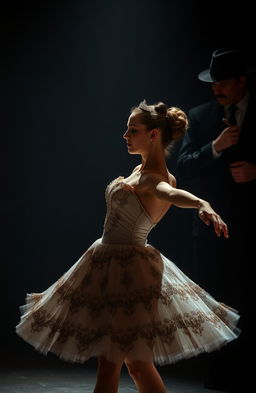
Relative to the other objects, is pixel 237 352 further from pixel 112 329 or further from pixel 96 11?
pixel 96 11

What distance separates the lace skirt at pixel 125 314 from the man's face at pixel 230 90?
3.59ft

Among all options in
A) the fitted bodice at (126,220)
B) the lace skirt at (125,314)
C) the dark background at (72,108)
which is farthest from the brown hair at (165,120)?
the dark background at (72,108)

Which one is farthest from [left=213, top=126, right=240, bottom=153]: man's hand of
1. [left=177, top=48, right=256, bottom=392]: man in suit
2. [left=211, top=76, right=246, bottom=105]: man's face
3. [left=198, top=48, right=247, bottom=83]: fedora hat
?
[left=198, top=48, right=247, bottom=83]: fedora hat

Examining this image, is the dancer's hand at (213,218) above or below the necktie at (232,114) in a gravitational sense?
below

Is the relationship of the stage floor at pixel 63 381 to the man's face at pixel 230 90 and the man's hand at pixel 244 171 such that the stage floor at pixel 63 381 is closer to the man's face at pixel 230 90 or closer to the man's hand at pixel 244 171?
the man's hand at pixel 244 171

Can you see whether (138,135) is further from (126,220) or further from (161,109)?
(126,220)

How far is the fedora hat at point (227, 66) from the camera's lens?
3350mm

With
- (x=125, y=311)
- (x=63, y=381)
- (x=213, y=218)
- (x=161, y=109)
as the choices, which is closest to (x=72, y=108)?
(x=63, y=381)

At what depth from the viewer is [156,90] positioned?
14.0 feet

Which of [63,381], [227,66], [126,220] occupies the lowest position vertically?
[63,381]

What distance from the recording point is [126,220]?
260cm

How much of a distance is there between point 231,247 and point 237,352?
487 mm

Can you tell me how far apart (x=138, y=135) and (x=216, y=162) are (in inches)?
34.2

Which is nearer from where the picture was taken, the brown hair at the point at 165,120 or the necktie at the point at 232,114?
the brown hair at the point at 165,120
